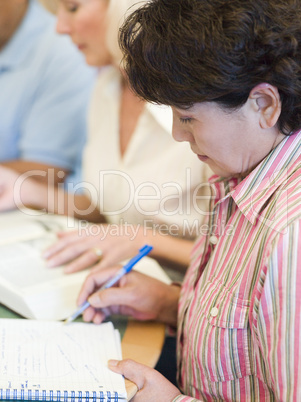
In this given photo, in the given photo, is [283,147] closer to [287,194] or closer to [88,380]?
[287,194]

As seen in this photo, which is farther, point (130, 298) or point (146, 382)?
point (130, 298)

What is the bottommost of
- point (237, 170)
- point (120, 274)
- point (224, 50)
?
point (120, 274)

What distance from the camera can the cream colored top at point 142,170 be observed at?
1.33 meters

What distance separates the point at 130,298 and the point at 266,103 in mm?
445

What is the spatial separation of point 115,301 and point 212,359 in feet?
0.76

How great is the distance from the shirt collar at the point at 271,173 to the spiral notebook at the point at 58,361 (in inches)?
12.5

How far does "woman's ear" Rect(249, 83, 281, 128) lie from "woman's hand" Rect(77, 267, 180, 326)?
1.35 feet

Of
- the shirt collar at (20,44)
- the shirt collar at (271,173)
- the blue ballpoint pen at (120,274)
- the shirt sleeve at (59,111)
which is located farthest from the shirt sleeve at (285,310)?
the shirt collar at (20,44)

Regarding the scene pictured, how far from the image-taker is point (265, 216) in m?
0.77

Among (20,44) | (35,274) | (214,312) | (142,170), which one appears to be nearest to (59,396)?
(214,312)

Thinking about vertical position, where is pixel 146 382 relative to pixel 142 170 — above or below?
below

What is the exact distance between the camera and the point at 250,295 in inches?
30.7

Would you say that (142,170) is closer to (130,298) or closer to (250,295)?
(130,298)

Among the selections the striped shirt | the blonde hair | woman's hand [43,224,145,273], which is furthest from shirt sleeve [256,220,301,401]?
the blonde hair
